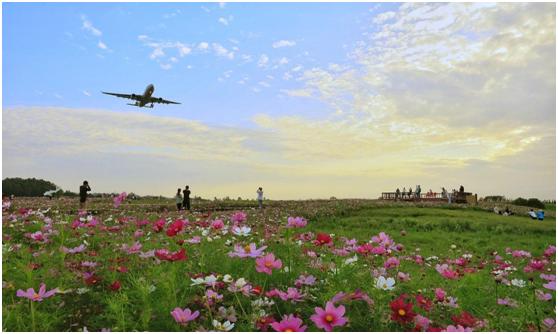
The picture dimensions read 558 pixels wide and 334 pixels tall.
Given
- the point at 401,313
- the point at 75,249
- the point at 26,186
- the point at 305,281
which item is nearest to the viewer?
the point at 401,313

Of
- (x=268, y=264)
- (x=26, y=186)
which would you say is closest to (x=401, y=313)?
(x=268, y=264)

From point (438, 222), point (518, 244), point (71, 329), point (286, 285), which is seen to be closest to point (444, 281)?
point (286, 285)

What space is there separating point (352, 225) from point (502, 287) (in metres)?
10.9

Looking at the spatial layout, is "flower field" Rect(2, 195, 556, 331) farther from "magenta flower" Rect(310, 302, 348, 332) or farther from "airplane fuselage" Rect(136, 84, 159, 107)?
"airplane fuselage" Rect(136, 84, 159, 107)

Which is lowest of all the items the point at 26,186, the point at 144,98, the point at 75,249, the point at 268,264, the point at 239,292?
the point at 239,292

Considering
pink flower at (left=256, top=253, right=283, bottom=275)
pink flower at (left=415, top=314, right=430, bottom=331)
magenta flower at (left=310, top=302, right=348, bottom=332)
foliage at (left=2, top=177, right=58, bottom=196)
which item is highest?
foliage at (left=2, top=177, right=58, bottom=196)

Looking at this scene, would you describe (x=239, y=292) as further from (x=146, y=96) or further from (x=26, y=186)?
(x=26, y=186)

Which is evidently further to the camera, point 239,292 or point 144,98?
point 144,98

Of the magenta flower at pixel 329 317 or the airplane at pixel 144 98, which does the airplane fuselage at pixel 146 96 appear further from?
the magenta flower at pixel 329 317

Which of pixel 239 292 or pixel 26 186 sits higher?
pixel 26 186

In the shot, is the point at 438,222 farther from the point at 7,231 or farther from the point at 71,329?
the point at 71,329

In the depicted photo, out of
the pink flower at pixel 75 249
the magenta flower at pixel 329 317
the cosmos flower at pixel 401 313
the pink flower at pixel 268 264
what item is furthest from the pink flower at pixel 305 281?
the pink flower at pixel 75 249

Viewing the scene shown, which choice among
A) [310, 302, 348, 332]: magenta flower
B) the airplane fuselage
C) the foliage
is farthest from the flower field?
the foliage

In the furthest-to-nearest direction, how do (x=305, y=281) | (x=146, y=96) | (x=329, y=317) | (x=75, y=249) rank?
(x=146, y=96)
(x=75, y=249)
(x=305, y=281)
(x=329, y=317)
